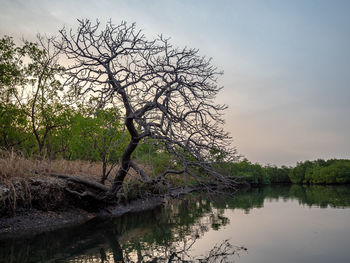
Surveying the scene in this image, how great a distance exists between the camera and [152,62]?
10.8 metres

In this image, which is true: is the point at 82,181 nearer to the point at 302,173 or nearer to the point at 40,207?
the point at 40,207

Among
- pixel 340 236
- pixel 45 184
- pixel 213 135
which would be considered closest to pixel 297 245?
pixel 340 236

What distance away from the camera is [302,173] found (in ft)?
375

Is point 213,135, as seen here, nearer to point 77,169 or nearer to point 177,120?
point 177,120

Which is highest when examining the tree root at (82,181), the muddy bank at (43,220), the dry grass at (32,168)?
Result: the dry grass at (32,168)

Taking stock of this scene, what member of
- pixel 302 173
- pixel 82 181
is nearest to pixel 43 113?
pixel 82 181

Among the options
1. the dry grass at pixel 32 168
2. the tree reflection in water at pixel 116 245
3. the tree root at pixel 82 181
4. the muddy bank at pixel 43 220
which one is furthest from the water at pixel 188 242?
the dry grass at pixel 32 168

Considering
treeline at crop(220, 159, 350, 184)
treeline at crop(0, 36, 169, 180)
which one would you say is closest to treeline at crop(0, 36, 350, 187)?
treeline at crop(0, 36, 169, 180)

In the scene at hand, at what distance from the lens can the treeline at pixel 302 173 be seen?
92000 millimetres

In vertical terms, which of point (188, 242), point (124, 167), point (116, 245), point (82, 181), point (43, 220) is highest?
point (124, 167)

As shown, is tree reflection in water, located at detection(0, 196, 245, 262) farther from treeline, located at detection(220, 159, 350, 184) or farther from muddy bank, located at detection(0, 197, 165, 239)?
treeline, located at detection(220, 159, 350, 184)

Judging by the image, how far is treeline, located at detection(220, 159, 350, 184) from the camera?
302 ft

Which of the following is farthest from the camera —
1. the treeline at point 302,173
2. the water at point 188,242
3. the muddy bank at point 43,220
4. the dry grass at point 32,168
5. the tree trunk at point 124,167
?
the treeline at point 302,173

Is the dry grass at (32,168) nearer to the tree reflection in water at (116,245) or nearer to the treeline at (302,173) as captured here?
the tree reflection in water at (116,245)
